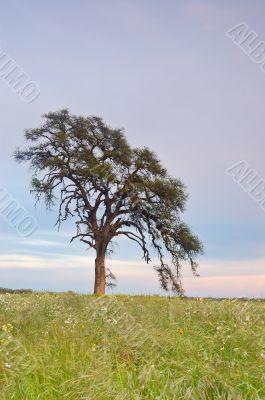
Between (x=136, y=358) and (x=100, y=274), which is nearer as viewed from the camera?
(x=136, y=358)

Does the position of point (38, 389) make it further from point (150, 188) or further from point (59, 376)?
point (150, 188)

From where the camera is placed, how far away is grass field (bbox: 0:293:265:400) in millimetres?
7059

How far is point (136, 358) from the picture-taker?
8.44 m

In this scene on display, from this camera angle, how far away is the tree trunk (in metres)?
33.1

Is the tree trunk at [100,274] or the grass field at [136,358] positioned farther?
the tree trunk at [100,274]

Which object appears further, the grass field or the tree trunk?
the tree trunk

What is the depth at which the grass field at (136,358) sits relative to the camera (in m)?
7.06

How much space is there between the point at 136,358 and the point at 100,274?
82.1 ft

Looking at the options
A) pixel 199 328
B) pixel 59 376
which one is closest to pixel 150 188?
pixel 199 328

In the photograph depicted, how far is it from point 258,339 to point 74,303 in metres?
7.03

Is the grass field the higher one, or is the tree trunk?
the tree trunk

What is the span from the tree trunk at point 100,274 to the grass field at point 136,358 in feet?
71.2

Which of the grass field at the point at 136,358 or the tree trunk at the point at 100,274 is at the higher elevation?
the tree trunk at the point at 100,274

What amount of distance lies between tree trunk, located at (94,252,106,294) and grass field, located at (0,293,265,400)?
21701 mm
